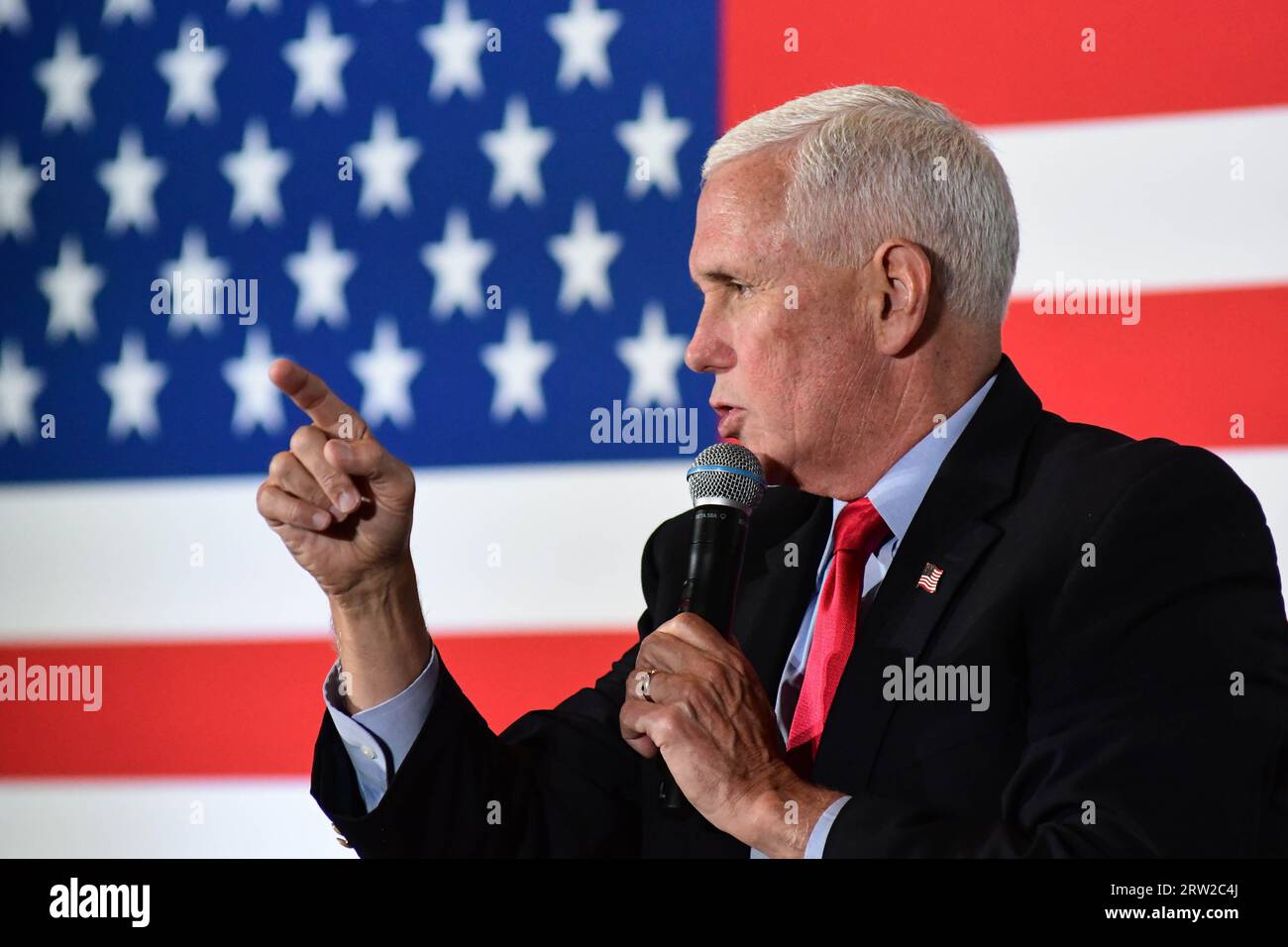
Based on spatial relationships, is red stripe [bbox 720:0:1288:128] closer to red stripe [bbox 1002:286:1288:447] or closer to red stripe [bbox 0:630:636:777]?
red stripe [bbox 1002:286:1288:447]

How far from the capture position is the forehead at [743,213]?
58.7 inches

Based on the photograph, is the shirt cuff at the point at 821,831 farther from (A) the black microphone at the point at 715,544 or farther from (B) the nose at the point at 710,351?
(B) the nose at the point at 710,351

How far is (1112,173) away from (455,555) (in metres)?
1.25

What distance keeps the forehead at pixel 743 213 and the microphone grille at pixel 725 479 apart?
0.85 ft

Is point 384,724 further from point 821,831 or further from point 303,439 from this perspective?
point 821,831

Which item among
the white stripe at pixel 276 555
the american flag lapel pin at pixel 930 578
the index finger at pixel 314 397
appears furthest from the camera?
the white stripe at pixel 276 555

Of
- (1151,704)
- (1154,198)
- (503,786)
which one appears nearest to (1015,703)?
(1151,704)

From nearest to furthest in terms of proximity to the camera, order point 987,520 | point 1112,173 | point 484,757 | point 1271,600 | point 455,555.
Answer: point 1271,600 < point 987,520 < point 484,757 < point 1112,173 < point 455,555

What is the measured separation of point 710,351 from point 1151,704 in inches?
23.8

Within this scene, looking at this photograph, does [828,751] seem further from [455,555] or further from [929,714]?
[455,555]

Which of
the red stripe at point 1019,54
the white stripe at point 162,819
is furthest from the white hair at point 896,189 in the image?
the white stripe at point 162,819

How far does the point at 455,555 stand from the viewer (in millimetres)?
2408

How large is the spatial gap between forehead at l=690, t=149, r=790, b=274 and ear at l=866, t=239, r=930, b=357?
0.37 feet
